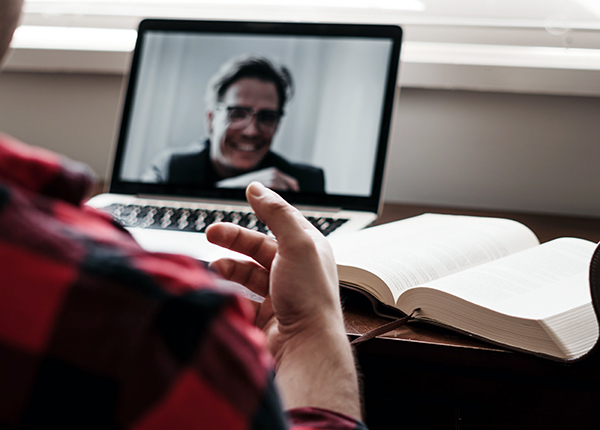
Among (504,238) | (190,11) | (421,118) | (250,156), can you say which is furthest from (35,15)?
(504,238)

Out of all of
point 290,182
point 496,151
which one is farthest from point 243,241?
point 496,151

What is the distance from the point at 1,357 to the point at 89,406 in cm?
3

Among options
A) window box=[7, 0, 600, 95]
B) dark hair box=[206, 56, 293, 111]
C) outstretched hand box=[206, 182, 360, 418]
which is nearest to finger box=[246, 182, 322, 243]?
outstretched hand box=[206, 182, 360, 418]

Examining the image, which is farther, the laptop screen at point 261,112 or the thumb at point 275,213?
the laptop screen at point 261,112

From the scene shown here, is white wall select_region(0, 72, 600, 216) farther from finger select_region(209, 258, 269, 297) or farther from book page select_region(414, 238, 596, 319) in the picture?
finger select_region(209, 258, 269, 297)

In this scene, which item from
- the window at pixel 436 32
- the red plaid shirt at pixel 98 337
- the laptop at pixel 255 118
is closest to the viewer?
the red plaid shirt at pixel 98 337

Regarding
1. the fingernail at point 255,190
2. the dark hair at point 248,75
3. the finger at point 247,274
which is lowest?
the finger at point 247,274

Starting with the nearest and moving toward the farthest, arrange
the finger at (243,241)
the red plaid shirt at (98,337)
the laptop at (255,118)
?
the red plaid shirt at (98,337) < the finger at (243,241) < the laptop at (255,118)

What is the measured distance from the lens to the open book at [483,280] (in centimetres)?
44

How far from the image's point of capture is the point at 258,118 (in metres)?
0.90

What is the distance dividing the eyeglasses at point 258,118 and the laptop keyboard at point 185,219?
168 millimetres

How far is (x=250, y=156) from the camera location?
90 cm

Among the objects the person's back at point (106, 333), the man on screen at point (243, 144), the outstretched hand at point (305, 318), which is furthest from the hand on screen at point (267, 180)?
the person's back at point (106, 333)

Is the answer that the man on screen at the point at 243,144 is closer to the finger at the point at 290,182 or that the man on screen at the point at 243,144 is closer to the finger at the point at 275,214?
the finger at the point at 290,182
